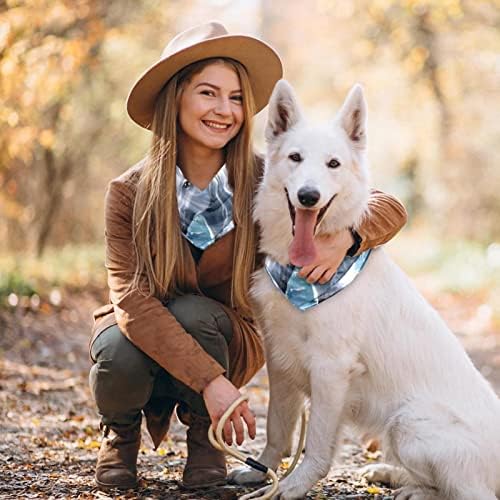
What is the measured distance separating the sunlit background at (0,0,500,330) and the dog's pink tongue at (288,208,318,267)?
4.35 meters

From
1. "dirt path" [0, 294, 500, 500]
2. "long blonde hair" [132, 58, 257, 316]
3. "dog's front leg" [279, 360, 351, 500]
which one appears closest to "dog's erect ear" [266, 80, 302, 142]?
"long blonde hair" [132, 58, 257, 316]

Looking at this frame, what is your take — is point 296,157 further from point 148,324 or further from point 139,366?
point 139,366

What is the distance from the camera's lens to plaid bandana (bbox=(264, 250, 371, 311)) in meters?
3.02

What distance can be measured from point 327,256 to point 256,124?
963cm

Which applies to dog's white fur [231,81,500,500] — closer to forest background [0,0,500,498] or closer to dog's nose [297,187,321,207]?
dog's nose [297,187,321,207]

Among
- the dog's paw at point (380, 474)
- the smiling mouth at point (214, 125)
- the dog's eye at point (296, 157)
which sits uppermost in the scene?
the smiling mouth at point (214, 125)

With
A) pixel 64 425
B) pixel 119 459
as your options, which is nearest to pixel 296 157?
pixel 119 459

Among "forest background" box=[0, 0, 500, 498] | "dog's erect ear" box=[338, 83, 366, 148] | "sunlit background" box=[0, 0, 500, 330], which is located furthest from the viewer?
"sunlit background" box=[0, 0, 500, 330]

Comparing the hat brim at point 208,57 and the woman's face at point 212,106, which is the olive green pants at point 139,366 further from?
the hat brim at point 208,57

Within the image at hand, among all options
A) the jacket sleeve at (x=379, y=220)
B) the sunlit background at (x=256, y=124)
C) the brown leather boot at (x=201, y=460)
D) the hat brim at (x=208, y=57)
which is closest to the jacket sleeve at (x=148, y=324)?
the brown leather boot at (x=201, y=460)

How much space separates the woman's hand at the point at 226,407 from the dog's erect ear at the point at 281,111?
106 centimetres

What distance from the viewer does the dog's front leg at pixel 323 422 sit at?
2975 mm

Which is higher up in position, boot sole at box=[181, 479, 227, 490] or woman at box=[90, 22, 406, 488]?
woman at box=[90, 22, 406, 488]

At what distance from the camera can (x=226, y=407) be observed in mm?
2881
